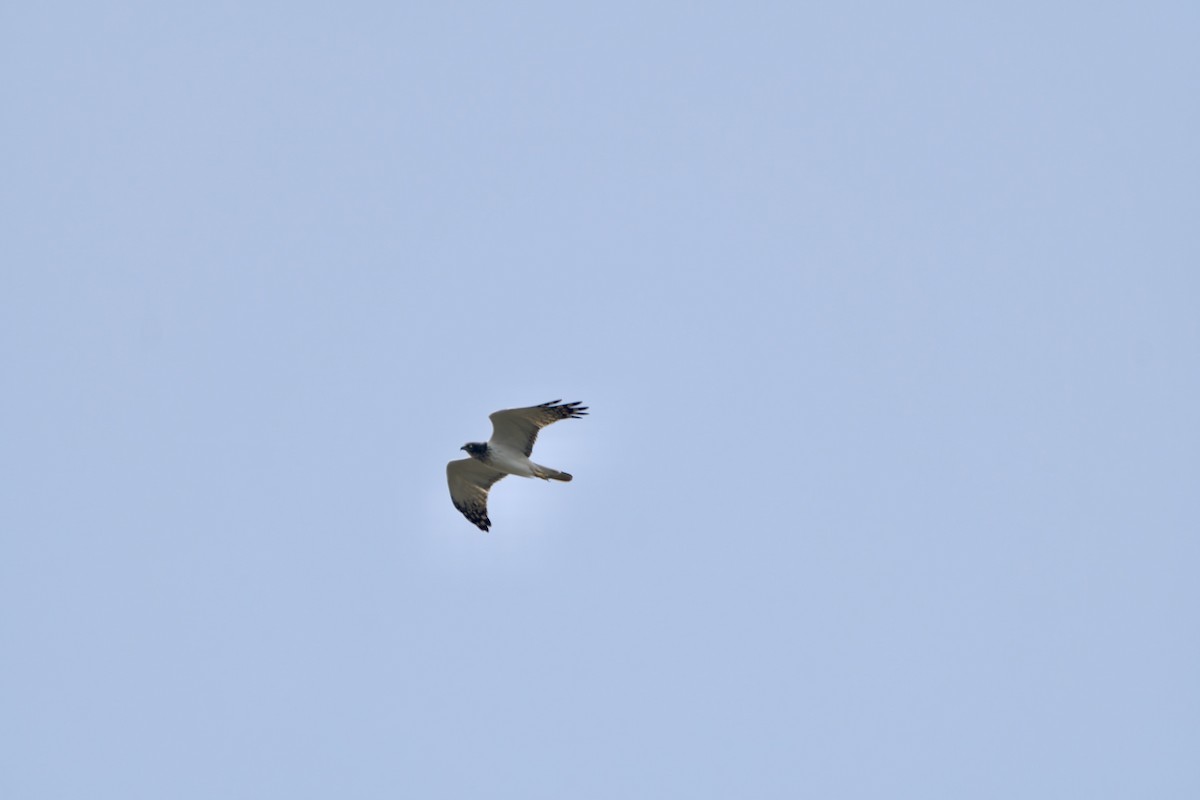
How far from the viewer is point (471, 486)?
26.1 meters

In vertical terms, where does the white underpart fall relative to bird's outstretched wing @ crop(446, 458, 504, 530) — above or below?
below

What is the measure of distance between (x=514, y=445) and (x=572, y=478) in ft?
3.88

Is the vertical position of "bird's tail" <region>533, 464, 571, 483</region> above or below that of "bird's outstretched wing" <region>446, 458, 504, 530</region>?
below

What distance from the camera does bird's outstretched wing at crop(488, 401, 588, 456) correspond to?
2398 cm

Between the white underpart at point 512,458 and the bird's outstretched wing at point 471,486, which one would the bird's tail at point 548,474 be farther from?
the bird's outstretched wing at point 471,486

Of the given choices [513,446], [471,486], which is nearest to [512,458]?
[513,446]

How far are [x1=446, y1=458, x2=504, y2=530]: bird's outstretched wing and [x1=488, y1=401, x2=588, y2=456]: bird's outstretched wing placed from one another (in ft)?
3.08

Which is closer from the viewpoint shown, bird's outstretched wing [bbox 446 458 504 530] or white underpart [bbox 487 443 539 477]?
white underpart [bbox 487 443 539 477]

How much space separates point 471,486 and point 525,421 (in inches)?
95.9

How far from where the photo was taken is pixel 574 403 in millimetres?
24234

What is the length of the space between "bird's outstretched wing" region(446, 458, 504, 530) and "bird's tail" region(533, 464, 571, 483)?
1010mm

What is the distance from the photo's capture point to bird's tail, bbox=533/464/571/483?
24.4m

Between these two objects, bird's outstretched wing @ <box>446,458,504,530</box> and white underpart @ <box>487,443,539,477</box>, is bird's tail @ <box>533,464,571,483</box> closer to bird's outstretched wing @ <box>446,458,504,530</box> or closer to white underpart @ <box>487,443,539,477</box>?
white underpart @ <box>487,443,539,477</box>

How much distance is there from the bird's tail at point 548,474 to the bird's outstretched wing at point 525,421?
32 cm
